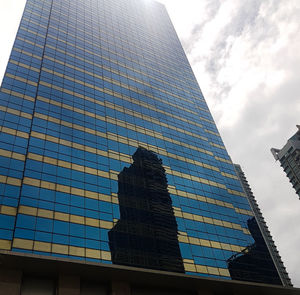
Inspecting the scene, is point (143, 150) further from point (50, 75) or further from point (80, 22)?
point (80, 22)

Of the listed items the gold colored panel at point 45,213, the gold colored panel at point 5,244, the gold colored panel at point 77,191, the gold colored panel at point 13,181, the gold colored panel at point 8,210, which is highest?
the gold colored panel at point 77,191

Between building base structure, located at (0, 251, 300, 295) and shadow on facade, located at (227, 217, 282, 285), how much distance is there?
816cm

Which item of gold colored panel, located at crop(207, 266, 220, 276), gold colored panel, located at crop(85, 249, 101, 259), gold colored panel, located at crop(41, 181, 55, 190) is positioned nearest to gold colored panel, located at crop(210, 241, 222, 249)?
gold colored panel, located at crop(207, 266, 220, 276)

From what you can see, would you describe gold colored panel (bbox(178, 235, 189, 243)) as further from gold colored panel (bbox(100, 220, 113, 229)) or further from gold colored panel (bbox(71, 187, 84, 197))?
gold colored panel (bbox(71, 187, 84, 197))

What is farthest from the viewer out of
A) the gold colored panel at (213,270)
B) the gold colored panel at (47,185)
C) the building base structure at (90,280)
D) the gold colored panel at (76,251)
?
the gold colored panel at (213,270)

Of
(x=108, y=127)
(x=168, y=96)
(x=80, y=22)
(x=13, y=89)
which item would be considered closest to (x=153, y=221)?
(x=108, y=127)

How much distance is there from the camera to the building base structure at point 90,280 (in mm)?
28312

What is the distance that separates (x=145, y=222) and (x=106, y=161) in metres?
11.5

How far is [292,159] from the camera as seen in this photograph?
126125 millimetres

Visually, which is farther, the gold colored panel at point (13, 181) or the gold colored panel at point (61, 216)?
the gold colored panel at point (13, 181)

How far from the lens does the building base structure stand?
28.3 meters

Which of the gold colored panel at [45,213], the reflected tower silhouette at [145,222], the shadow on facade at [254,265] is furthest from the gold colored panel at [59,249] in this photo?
the shadow on facade at [254,265]

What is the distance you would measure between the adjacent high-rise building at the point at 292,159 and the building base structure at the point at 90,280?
3764 inches

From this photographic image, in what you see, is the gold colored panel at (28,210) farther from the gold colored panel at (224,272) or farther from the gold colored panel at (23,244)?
the gold colored panel at (224,272)
